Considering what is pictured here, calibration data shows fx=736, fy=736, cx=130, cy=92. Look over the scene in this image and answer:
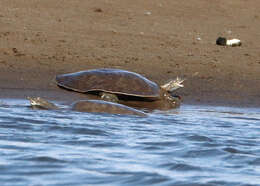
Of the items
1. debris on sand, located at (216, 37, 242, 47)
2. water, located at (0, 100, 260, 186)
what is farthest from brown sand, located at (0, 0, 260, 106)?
water, located at (0, 100, 260, 186)

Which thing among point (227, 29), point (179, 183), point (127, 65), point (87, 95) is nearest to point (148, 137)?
point (179, 183)

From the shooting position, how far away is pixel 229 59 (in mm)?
11719

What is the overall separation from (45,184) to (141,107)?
13.7 ft

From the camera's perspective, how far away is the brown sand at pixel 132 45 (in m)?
10.1

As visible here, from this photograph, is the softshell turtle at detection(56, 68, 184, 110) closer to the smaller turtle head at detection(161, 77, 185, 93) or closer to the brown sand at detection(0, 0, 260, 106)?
the smaller turtle head at detection(161, 77, 185, 93)

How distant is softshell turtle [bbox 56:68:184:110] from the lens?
9.16m

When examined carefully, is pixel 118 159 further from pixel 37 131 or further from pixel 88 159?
pixel 37 131

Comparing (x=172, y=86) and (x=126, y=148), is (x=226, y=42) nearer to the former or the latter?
(x=172, y=86)

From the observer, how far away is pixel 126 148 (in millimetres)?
6484

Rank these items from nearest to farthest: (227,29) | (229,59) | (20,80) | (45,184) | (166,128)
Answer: (45,184) → (166,128) → (20,80) → (229,59) → (227,29)

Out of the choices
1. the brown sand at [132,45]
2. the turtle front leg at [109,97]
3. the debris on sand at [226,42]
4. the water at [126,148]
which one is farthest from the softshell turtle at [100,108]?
the debris on sand at [226,42]

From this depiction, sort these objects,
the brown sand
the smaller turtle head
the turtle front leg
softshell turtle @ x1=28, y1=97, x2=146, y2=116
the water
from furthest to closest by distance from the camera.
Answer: the brown sand, the smaller turtle head, the turtle front leg, softshell turtle @ x1=28, y1=97, x2=146, y2=116, the water

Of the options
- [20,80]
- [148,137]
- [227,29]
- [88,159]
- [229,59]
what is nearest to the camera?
[88,159]

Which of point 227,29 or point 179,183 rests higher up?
point 227,29
